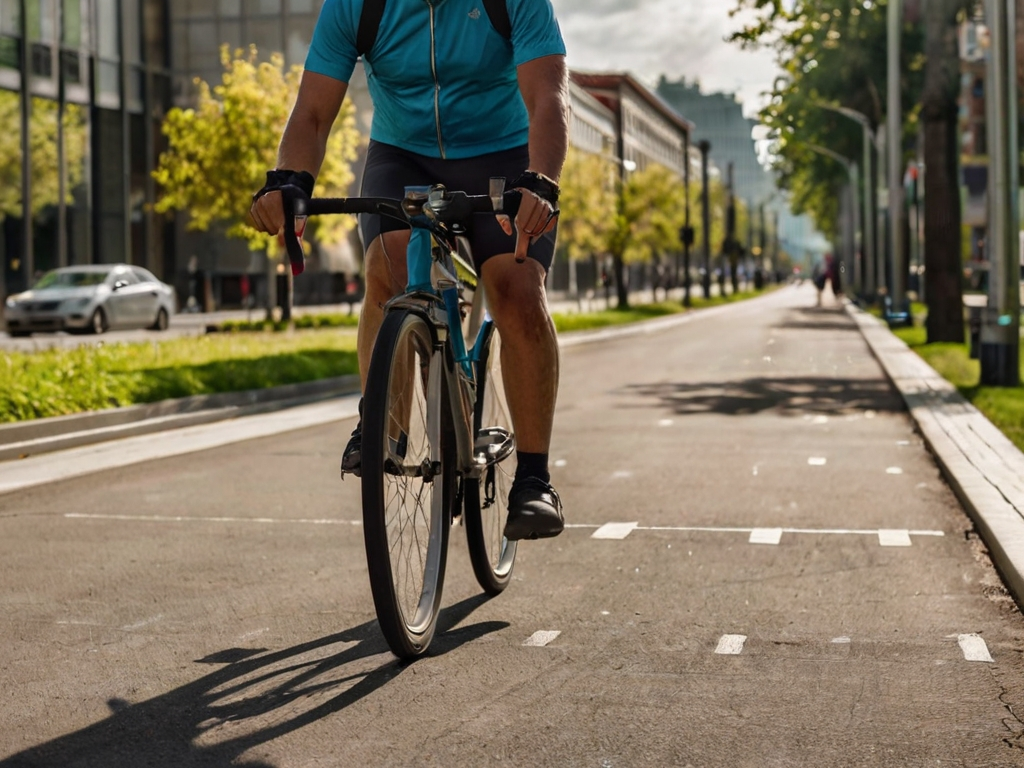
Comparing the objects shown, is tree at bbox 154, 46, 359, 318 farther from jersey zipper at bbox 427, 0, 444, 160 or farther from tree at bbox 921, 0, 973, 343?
jersey zipper at bbox 427, 0, 444, 160

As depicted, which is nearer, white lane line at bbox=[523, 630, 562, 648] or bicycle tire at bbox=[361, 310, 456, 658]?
bicycle tire at bbox=[361, 310, 456, 658]

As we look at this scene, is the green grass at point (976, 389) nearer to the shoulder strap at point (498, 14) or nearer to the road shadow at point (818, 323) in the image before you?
the shoulder strap at point (498, 14)

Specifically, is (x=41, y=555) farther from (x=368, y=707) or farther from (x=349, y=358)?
(x=349, y=358)

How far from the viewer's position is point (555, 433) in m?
11.7

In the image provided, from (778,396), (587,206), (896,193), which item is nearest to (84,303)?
(896,193)

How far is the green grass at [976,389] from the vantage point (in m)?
11.1

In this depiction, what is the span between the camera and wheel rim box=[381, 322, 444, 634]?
407 centimetres

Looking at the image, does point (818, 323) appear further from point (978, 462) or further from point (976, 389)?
point (978, 462)

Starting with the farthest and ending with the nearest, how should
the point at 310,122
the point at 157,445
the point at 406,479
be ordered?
the point at 157,445, the point at 310,122, the point at 406,479

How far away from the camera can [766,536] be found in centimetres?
680

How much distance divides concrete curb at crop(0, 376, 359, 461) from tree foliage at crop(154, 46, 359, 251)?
1779 centimetres

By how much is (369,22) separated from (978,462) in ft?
18.1

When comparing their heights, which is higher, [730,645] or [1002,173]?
[1002,173]

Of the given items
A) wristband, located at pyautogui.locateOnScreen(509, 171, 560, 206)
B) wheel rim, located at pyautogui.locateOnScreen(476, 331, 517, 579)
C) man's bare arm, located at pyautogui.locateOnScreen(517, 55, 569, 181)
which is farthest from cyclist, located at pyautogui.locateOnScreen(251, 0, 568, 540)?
wheel rim, located at pyautogui.locateOnScreen(476, 331, 517, 579)
